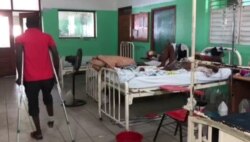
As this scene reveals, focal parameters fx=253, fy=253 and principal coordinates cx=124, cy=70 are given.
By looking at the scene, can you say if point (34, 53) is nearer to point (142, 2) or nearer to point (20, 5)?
point (142, 2)

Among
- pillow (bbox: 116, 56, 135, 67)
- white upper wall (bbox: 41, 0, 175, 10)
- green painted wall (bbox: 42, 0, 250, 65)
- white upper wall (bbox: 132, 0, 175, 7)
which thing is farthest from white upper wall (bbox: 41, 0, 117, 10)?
pillow (bbox: 116, 56, 135, 67)

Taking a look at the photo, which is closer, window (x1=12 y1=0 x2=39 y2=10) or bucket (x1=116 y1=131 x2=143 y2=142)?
bucket (x1=116 y1=131 x2=143 y2=142)

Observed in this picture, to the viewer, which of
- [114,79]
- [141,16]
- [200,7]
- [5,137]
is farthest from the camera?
[141,16]

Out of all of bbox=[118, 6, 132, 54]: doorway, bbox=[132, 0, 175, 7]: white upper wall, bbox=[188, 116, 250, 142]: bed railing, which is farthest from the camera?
bbox=[118, 6, 132, 54]: doorway

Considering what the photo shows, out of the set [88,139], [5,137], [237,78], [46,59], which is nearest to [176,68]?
[237,78]

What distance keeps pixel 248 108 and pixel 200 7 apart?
216 centimetres

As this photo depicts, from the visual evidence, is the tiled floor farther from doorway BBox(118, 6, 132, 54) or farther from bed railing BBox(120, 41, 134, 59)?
doorway BBox(118, 6, 132, 54)

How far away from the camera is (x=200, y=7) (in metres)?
4.84

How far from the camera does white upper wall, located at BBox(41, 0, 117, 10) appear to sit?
7336 millimetres

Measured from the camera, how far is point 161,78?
136 inches

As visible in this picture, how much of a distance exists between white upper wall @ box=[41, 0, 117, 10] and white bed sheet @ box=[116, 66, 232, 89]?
4667 millimetres

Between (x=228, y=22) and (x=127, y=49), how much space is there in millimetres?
3499

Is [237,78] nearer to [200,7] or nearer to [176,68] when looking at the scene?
[176,68]

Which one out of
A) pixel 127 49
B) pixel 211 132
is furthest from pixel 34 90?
pixel 127 49
